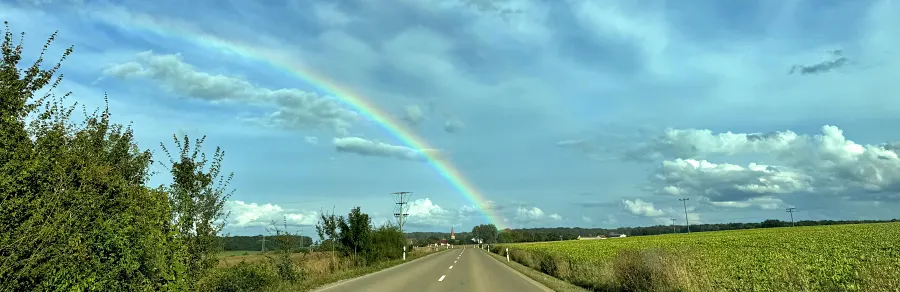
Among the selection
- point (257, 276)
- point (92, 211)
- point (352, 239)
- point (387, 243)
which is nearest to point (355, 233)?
point (352, 239)

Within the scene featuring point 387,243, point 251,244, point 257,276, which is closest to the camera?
point 257,276

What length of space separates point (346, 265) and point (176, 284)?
77.3 feet

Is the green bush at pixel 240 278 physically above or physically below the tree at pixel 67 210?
below

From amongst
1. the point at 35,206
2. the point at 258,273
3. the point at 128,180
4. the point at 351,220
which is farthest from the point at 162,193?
the point at 351,220

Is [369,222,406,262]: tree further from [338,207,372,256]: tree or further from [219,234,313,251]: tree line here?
[219,234,313,251]: tree line

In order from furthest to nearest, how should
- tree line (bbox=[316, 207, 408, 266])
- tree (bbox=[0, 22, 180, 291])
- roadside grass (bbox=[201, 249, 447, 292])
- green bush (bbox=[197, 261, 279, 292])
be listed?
tree line (bbox=[316, 207, 408, 266]) → roadside grass (bbox=[201, 249, 447, 292]) → green bush (bbox=[197, 261, 279, 292]) → tree (bbox=[0, 22, 180, 291])

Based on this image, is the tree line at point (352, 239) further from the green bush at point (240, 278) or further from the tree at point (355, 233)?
the green bush at point (240, 278)

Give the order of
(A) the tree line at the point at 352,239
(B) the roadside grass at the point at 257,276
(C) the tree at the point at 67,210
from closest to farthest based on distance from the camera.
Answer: (C) the tree at the point at 67,210 < (B) the roadside grass at the point at 257,276 < (A) the tree line at the point at 352,239

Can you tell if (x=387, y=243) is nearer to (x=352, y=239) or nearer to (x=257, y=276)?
(x=352, y=239)

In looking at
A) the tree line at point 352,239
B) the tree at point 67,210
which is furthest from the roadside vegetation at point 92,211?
the tree line at point 352,239

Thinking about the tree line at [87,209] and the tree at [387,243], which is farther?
the tree at [387,243]

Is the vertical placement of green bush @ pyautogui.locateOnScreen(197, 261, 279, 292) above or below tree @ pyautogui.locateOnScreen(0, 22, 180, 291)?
below

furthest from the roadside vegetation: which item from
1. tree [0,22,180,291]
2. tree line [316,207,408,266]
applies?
tree line [316,207,408,266]

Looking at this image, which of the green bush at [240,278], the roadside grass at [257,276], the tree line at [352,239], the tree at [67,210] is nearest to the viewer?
the tree at [67,210]
